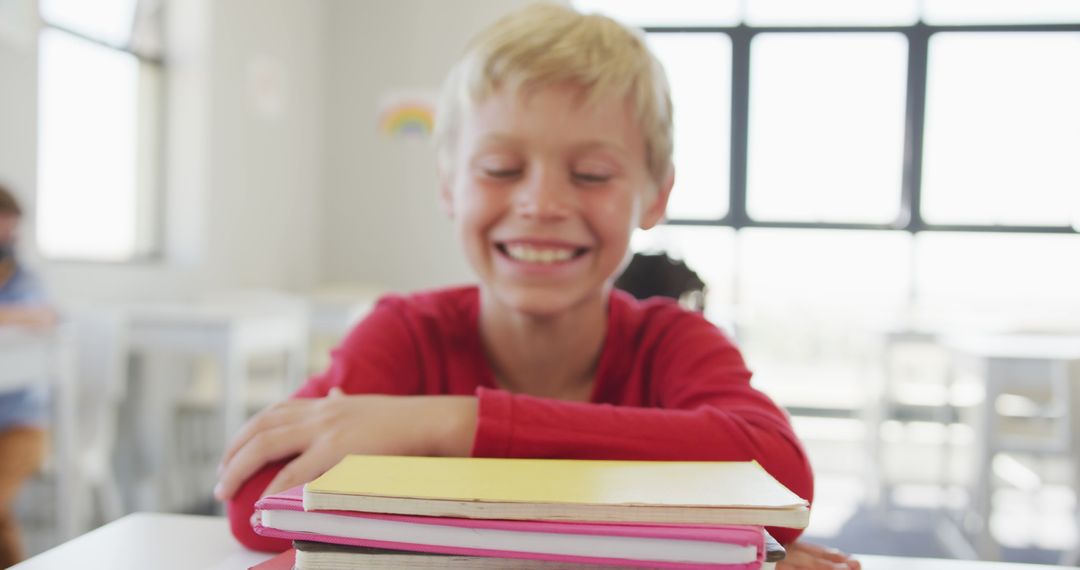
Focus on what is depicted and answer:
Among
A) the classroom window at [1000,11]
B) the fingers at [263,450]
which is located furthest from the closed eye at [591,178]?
the classroom window at [1000,11]

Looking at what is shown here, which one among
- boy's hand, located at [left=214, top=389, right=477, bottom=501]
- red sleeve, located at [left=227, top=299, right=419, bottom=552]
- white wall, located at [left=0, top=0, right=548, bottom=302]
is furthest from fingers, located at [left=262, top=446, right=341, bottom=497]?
white wall, located at [left=0, top=0, right=548, bottom=302]

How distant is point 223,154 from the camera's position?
4453 mm

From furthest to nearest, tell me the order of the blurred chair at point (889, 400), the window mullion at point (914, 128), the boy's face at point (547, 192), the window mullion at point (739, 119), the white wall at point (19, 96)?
the window mullion at point (739, 119) < the window mullion at point (914, 128) < the blurred chair at point (889, 400) < the white wall at point (19, 96) < the boy's face at point (547, 192)

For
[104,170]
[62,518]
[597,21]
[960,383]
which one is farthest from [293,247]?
[597,21]

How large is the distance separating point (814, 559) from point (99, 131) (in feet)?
12.3

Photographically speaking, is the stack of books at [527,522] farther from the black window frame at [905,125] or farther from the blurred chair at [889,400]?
the black window frame at [905,125]

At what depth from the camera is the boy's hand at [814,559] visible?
592 millimetres

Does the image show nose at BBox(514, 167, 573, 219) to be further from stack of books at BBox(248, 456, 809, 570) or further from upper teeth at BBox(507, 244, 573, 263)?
stack of books at BBox(248, 456, 809, 570)

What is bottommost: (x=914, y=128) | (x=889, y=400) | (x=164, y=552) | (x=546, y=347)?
(x=889, y=400)

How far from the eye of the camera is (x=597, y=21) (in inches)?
36.9

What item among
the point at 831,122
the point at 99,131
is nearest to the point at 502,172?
the point at 99,131

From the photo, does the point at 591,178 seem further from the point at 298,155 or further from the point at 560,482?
the point at 298,155

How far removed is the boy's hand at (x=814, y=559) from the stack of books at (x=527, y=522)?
0.15m

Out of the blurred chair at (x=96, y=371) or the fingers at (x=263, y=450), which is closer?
the fingers at (x=263, y=450)
